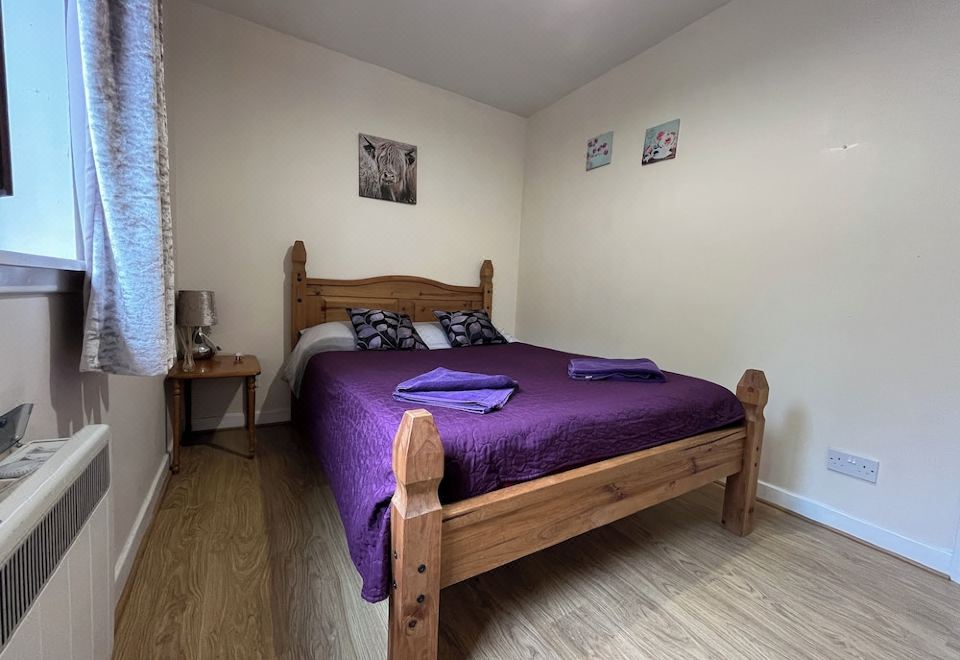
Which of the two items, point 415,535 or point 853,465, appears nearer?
point 415,535

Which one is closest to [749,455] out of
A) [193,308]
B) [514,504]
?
[514,504]

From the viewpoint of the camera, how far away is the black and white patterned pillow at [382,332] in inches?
98.6

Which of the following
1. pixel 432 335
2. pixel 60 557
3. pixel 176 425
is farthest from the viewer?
pixel 432 335

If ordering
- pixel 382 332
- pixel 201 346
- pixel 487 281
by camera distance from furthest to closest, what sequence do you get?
pixel 487 281, pixel 382 332, pixel 201 346

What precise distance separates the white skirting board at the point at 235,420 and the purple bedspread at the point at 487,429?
98 cm

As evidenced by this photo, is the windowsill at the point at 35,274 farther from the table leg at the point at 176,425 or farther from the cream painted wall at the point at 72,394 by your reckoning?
the table leg at the point at 176,425

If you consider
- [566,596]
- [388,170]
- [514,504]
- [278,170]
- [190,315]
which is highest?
[388,170]

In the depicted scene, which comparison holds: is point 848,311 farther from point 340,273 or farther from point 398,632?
point 340,273

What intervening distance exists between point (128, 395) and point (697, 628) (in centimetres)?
203

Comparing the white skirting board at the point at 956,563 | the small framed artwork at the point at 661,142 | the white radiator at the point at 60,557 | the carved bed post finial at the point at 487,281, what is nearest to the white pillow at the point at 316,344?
the carved bed post finial at the point at 487,281

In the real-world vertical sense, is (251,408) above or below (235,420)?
A: above

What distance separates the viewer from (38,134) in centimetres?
90

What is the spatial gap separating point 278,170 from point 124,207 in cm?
198

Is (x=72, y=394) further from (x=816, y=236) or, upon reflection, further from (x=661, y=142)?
(x=661, y=142)
